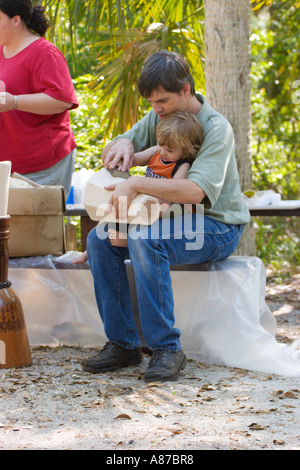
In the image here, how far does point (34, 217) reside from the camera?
129 inches

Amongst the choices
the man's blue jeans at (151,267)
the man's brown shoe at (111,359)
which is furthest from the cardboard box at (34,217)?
the man's brown shoe at (111,359)

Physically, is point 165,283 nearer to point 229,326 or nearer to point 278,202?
point 229,326

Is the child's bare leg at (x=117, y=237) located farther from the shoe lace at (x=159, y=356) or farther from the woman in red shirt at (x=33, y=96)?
the woman in red shirt at (x=33, y=96)

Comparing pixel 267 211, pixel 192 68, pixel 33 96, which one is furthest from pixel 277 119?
pixel 33 96

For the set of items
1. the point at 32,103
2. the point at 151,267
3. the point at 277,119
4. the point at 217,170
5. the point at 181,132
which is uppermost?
the point at 277,119

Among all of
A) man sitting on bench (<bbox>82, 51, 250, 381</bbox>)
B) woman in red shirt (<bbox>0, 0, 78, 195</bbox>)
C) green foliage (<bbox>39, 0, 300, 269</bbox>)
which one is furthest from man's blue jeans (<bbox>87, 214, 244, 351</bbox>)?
green foliage (<bbox>39, 0, 300, 269</bbox>)

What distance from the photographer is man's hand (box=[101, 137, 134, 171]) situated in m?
2.97

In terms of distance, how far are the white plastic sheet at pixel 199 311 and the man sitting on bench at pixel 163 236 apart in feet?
0.58

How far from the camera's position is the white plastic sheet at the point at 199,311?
118 inches

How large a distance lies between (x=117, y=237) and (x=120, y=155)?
403 millimetres

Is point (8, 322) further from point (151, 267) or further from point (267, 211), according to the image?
point (267, 211)

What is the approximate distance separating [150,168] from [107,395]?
39.8 inches

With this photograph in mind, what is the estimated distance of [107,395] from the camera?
8.38 feet
